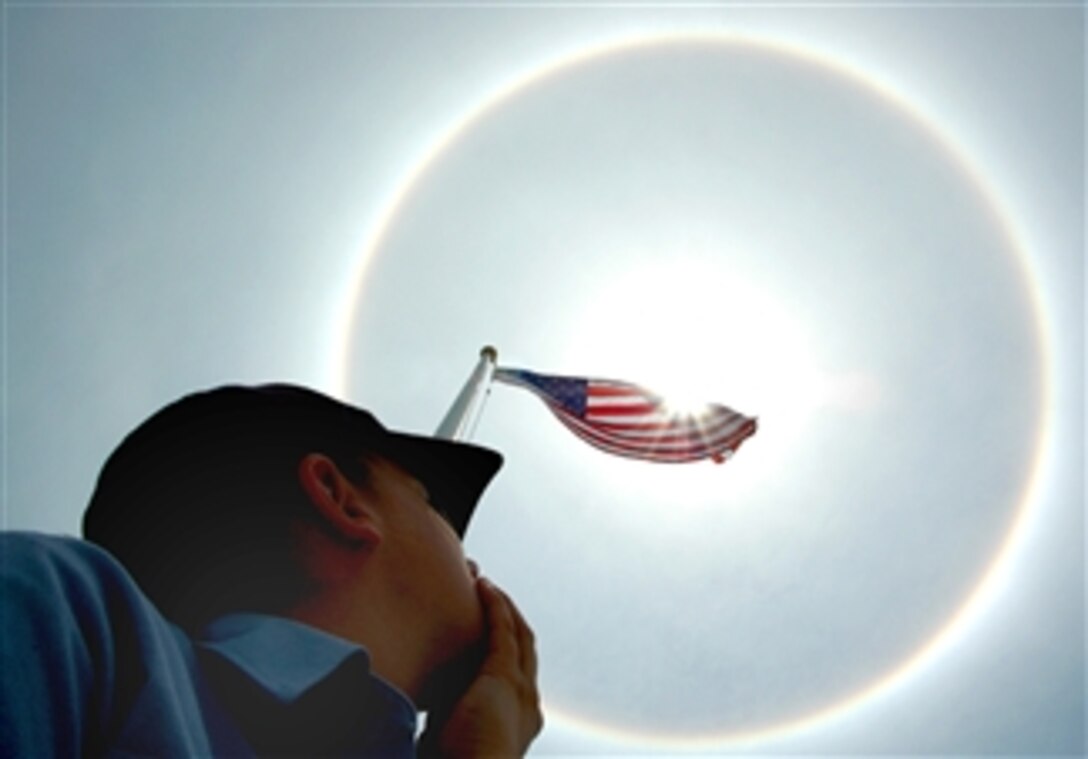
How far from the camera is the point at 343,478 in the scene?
2.80m

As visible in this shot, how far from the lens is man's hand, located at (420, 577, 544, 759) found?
2439 millimetres

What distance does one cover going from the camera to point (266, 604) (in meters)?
2.41

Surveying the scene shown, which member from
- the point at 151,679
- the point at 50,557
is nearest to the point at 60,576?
the point at 50,557

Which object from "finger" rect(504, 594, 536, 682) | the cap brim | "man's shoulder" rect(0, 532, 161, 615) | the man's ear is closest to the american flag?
the cap brim

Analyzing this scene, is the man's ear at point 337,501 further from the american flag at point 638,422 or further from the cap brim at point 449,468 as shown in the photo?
the american flag at point 638,422

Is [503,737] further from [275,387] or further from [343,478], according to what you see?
[275,387]

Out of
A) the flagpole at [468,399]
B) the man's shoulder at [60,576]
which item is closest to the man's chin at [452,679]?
the man's shoulder at [60,576]

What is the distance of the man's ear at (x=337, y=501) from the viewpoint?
261 cm

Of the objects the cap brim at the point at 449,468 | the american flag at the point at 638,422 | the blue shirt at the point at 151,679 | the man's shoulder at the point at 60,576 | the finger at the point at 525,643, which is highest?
the american flag at the point at 638,422

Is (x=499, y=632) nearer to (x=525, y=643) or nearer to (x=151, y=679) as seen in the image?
(x=525, y=643)

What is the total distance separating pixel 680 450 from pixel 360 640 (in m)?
9.03

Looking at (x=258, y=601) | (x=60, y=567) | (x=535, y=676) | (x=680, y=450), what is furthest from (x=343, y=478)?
(x=680, y=450)

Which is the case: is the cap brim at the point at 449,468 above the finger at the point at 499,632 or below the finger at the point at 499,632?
above

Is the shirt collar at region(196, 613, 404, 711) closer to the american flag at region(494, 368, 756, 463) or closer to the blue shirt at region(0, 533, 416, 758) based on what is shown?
the blue shirt at region(0, 533, 416, 758)
